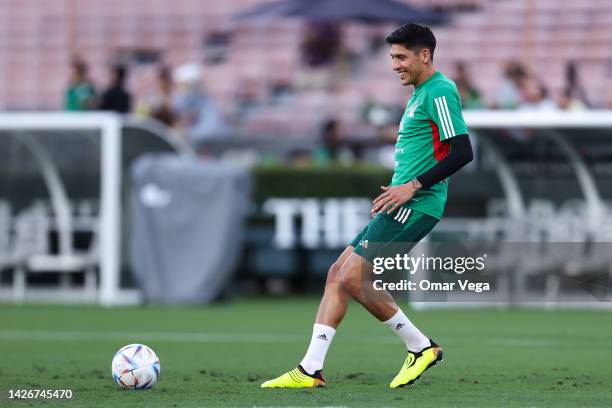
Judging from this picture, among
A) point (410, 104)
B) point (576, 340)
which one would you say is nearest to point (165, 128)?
point (576, 340)

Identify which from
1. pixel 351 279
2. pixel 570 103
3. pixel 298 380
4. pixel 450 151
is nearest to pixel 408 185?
pixel 450 151

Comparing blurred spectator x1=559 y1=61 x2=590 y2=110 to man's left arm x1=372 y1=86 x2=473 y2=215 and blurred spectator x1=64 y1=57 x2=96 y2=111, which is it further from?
man's left arm x1=372 y1=86 x2=473 y2=215

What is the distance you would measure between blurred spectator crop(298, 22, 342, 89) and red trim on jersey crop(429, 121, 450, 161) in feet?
45.7

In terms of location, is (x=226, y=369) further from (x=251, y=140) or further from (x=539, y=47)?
(x=539, y=47)

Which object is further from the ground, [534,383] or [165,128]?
[165,128]

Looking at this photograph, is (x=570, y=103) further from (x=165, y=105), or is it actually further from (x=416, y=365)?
(x=416, y=365)

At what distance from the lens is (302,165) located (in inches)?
703

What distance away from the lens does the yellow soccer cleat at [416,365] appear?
758 centimetres

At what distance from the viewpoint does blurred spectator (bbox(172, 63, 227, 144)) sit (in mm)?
19141

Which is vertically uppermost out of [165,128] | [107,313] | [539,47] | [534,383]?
[539,47]

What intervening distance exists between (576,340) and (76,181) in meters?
8.47

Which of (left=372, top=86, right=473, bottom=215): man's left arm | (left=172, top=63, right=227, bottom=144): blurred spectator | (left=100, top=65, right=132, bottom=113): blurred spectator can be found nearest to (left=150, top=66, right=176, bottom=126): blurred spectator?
(left=172, top=63, right=227, bottom=144): blurred spectator

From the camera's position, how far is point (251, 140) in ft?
63.4

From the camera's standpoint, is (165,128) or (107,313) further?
(165,128)
